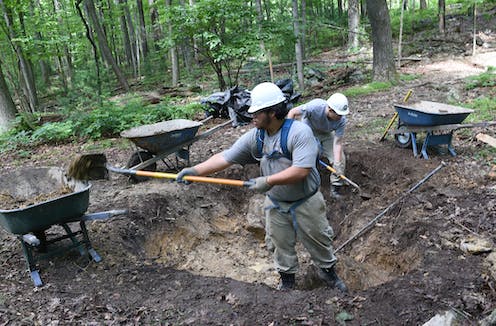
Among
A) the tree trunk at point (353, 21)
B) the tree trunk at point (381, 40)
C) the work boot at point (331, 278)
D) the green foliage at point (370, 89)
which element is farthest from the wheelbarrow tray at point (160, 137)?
the tree trunk at point (353, 21)

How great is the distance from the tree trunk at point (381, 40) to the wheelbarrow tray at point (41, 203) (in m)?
9.27

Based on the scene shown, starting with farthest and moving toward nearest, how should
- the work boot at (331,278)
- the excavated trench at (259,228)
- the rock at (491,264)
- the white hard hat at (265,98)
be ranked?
the excavated trench at (259,228), the work boot at (331,278), the rock at (491,264), the white hard hat at (265,98)

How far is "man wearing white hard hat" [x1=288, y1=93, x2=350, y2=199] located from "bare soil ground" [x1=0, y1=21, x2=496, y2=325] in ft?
1.78

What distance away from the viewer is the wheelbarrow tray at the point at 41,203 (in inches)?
138

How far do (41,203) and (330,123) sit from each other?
378 centimetres

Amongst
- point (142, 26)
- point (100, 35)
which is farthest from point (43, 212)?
point (142, 26)

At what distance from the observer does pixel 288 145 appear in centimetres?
320

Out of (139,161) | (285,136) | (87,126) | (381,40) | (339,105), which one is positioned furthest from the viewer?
(381,40)

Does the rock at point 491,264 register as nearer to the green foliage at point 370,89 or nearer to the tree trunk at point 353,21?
the green foliage at point 370,89

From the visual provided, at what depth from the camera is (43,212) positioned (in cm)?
359

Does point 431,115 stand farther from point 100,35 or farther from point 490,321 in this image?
point 100,35

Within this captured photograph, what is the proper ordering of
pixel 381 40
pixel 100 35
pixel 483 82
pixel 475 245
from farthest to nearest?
pixel 100 35 → pixel 381 40 → pixel 483 82 → pixel 475 245

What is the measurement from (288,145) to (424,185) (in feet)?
9.23

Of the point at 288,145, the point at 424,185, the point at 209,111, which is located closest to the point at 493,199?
the point at 424,185
